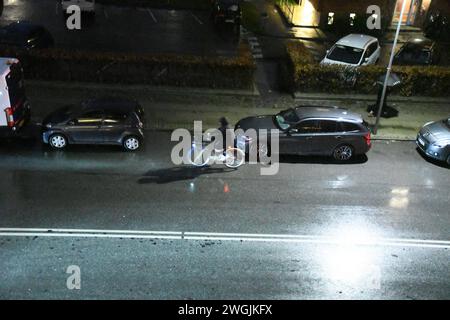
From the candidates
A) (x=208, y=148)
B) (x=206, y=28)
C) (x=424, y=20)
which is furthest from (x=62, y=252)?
(x=424, y=20)

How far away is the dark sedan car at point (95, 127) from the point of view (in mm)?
14727

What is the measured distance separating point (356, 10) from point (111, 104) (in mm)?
17854

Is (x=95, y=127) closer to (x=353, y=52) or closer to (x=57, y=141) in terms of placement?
(x=57, y=141)

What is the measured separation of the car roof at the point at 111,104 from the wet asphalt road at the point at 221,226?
1290 millimetres

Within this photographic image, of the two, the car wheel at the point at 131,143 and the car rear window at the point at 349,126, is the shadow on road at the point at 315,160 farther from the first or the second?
the car wheel at the point at 131,143

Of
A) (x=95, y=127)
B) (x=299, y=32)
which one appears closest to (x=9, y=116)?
(x=95, y=127)

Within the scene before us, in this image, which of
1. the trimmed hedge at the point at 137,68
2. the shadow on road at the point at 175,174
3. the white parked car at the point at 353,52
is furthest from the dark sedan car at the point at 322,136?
the white parked car at the point at 353,52

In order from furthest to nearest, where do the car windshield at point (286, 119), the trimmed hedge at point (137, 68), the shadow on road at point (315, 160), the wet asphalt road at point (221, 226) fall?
the trimmed hedge at point (137, 68), the shadow on road at point (315, 160), the car windshield at point (286, 119), the wet asphalt road at point (221, 226)

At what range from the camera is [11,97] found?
47.2 feet

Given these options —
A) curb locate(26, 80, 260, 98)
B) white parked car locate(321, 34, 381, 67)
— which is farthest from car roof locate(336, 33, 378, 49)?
curb locate(26, 80, 260, 98)

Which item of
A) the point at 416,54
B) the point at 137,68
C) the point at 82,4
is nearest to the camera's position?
the point at 137,68

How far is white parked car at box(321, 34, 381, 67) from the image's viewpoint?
2078 centimetres

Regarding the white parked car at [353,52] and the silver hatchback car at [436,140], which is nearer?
the silver hatchback car at [436,140]
